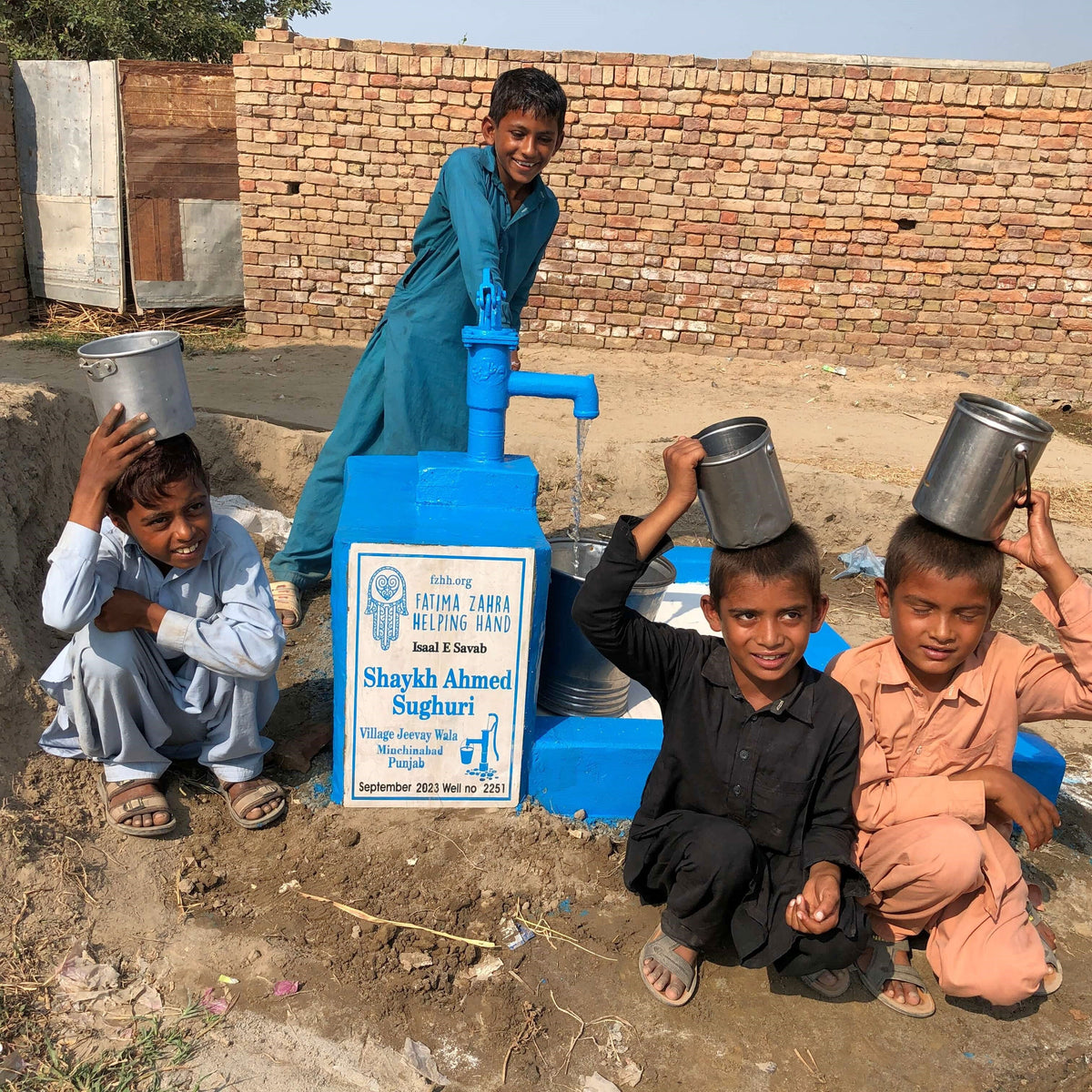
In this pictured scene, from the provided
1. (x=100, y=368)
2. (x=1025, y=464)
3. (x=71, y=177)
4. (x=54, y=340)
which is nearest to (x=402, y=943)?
(x=100, y=368)

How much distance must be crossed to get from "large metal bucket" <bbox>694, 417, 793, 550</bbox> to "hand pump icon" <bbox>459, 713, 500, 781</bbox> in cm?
81

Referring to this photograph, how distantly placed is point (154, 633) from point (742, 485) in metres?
1.45

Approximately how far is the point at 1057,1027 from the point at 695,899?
2.79 ft

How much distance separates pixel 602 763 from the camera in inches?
102

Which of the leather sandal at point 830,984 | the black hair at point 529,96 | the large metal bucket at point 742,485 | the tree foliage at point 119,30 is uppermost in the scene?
the tree foliage at point 119,30

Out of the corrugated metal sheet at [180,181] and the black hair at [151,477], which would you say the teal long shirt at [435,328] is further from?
the corrugated metal sheet at [180,181]

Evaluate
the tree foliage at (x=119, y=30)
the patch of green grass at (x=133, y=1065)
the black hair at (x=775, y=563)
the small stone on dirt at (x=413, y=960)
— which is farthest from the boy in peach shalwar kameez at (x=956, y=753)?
the tree foliage at (x=119, y=30)

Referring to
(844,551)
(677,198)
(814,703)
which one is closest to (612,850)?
(814,703)

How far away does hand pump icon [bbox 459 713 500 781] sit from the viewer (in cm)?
251

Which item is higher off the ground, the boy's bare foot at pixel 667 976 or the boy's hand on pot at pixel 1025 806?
the boy's hand on pot at pixel 1025 806

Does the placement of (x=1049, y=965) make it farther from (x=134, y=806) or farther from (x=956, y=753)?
(x=134, y=806)

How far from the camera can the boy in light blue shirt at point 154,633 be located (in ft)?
7.02

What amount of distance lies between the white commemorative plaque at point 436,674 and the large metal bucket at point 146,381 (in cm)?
53

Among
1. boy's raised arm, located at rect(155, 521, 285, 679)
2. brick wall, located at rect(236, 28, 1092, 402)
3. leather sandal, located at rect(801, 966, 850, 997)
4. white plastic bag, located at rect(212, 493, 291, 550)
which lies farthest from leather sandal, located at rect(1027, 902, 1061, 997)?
brick wall, located at rect(236, 28, 1092, 402)
